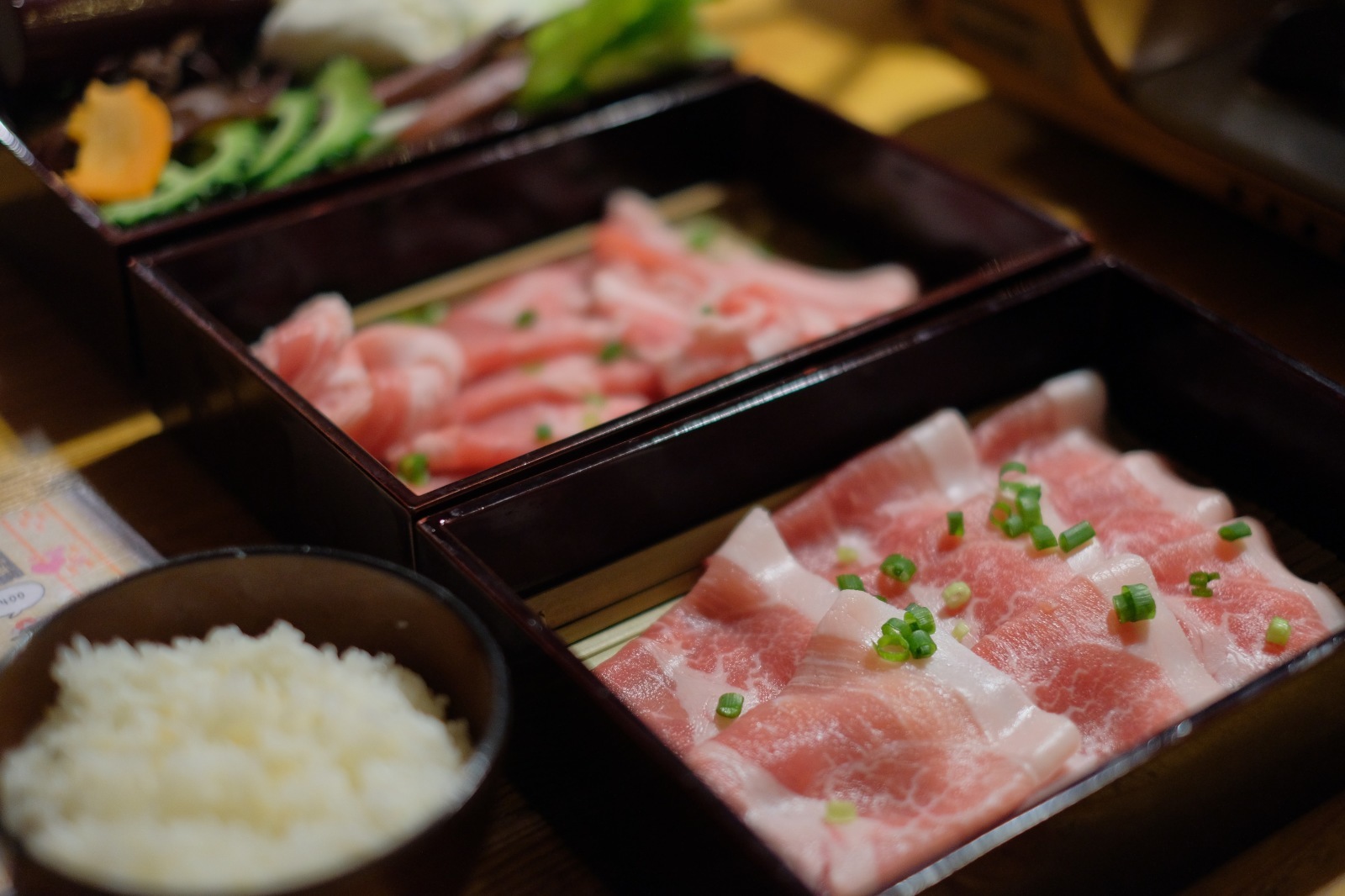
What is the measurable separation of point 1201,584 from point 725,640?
0.58 m

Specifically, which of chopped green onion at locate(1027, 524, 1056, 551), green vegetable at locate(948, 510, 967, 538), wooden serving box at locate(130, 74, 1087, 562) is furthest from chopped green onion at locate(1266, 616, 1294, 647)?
wooden serving box at locate(130, 74, 1087, 562)

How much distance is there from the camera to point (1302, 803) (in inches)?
58.1

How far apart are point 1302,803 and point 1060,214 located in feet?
4.54

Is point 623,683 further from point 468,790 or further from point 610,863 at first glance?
point 468,790

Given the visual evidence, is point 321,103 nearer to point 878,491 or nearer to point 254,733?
point 878,491

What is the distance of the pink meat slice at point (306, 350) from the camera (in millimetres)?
1975

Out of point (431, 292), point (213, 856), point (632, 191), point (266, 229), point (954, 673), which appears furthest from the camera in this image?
point (632, 191)

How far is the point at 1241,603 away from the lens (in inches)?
63.2

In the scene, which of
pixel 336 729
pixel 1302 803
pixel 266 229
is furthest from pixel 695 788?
pixel 266 229

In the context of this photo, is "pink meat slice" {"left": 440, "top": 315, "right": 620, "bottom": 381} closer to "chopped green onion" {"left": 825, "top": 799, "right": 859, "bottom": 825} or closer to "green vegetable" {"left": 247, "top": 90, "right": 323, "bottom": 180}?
"green vegetable" {"left": 247, "top": 90, "right": 323, "bottom": 180}

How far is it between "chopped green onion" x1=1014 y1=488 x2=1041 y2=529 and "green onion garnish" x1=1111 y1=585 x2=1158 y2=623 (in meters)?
0.18

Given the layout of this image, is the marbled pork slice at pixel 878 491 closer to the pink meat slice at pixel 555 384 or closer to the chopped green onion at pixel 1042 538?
the chopped green onion at pixel 1042 538

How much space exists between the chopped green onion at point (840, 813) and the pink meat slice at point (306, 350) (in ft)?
3.35

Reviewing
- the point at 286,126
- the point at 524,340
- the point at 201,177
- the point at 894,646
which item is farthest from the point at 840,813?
the point at 286,126
